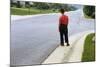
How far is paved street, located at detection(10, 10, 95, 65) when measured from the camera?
2375mm

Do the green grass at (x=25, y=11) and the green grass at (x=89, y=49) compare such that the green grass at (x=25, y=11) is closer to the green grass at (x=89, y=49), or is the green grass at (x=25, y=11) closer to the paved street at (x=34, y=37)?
the paved street at (x=34, y=37)

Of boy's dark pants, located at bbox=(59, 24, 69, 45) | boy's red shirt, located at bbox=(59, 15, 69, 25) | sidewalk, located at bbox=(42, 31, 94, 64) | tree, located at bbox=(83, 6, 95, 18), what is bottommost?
sidewalk, located at bbox=(42, 31, 94, 64)

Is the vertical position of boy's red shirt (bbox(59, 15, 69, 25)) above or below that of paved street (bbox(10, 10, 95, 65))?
above

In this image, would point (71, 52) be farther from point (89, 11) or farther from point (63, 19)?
point (89, 11)

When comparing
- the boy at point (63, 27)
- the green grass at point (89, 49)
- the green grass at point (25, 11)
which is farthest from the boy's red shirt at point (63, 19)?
the green grass at point (89, 49)

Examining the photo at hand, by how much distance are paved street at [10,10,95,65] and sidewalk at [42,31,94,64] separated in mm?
64

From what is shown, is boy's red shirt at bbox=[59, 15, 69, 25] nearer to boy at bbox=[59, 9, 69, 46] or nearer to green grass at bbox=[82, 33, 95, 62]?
boy at bbox=[59, 9, 69, 46]

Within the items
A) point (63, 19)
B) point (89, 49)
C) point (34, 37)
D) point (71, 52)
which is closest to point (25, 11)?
point (34, 37)

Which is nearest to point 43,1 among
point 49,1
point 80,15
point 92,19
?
point 49,1

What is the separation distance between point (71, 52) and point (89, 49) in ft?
0.84

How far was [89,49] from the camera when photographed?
271 cm

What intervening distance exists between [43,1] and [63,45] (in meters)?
0.59

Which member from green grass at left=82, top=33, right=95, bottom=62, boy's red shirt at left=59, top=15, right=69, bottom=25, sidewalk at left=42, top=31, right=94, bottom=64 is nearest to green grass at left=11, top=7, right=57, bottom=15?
boy's red shirt at left=59, top=15, right=69, bottom=25
